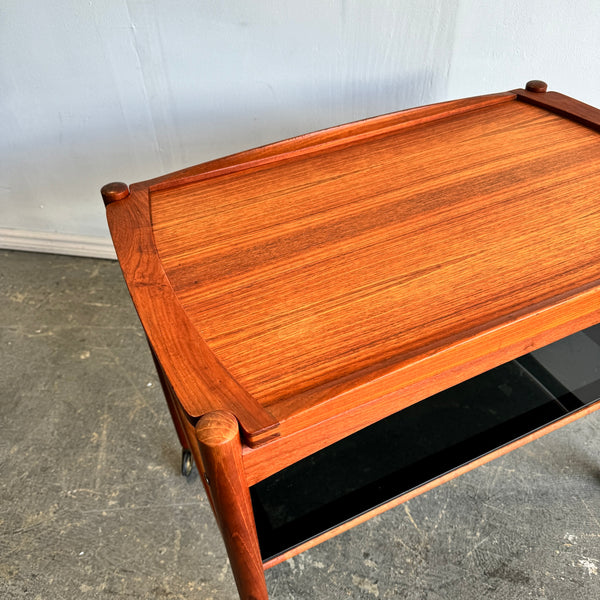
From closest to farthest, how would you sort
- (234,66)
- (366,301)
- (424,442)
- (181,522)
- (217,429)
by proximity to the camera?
(217,429) → (366,301) → (424,442) → (181,522) → (234,66)

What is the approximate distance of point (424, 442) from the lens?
3.01 feet

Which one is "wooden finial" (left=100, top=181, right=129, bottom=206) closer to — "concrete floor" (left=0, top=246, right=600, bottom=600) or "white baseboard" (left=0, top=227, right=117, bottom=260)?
"concrete floor" (left=0, top=246, right=600, bottom=600)

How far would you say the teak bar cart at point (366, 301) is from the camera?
649 millimetres

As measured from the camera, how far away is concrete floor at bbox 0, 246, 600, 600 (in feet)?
3.37

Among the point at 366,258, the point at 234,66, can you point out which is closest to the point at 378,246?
the point at 366,258

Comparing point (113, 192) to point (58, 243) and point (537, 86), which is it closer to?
point (537, 86)

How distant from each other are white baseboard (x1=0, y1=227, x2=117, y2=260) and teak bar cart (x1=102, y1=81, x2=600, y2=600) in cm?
83

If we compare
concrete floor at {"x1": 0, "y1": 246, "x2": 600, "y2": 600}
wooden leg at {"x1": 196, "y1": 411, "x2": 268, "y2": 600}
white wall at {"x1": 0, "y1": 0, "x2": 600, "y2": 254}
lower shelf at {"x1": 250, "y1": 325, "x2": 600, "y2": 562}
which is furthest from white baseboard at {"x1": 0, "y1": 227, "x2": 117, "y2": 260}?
wooden leg at {"x1": 196, "y1": 411, "x2": 268, "y2": 600}

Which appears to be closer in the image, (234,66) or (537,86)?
(537,86)

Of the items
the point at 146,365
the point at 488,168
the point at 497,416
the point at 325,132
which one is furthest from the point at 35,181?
the point at 497,416

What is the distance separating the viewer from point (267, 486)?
0.87 m

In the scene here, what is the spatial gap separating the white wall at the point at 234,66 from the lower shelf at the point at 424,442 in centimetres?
67

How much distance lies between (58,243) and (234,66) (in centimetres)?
77

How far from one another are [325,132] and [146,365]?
720mm
